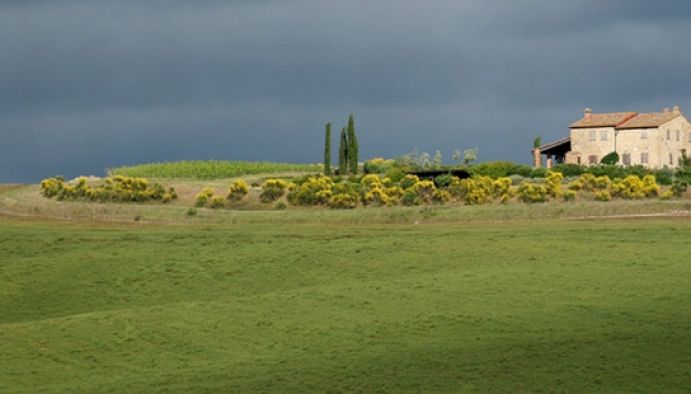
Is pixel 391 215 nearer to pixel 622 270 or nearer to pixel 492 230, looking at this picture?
pixel 492 230

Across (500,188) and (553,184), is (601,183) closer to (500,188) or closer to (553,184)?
(553,184)

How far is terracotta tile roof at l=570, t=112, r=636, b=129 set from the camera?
108m

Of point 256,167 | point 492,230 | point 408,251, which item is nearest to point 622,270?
point 408,251

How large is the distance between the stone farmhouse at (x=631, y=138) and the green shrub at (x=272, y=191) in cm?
3583

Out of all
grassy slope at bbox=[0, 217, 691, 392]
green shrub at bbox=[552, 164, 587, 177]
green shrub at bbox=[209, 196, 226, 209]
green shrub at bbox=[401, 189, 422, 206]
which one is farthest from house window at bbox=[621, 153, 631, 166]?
grassy slope at bbox=[0, 217, 691, 392]

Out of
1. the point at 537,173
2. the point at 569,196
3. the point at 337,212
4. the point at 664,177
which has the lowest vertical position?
the point at 337,212

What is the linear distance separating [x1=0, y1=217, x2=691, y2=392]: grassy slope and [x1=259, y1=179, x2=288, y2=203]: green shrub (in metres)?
21.7

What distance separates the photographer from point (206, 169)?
4131 inches

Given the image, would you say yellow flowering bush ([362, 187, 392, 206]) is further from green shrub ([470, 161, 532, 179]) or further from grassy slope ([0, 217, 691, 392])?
grassy slope ([0, 217, 691, 392])

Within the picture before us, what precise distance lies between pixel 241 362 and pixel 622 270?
57.4 feet

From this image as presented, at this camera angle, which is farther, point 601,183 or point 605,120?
point 605,120

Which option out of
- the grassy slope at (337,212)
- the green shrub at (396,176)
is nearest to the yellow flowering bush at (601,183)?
the grassy slope at (337,212)

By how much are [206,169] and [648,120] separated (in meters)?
37.4

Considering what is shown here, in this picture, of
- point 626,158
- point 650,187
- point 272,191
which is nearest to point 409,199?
point 272,191
